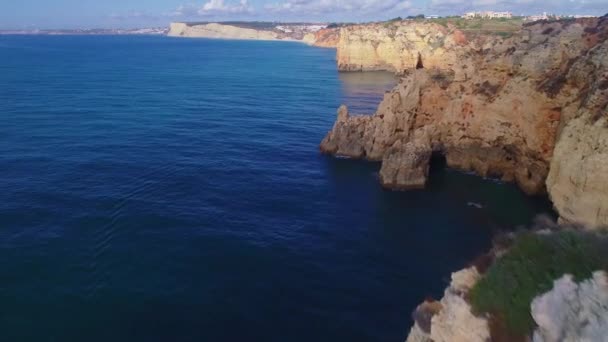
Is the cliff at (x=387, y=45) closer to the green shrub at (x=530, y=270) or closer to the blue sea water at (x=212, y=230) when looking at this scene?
the blue sea water at (x=212, y=230)

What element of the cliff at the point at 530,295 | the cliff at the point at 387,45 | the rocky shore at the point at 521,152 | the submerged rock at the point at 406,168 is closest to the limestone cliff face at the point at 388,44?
the cliff at the point at 387,45

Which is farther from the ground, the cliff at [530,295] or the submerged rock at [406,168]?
the cliff at [530,295]

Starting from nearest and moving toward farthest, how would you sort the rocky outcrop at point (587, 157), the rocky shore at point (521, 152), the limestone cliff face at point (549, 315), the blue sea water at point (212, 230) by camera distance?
1. the limestone cliff face at point (549, 315)
2. the rocky shore at point (521, 152)
3. the blue sea water at point (212, 230)
4. the rocky outcrop at point (587, 157)

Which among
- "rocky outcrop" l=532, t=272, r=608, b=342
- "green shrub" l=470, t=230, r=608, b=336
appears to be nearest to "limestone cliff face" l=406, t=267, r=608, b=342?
"rocky outcrop" l=532, t=272, r=608, b=342

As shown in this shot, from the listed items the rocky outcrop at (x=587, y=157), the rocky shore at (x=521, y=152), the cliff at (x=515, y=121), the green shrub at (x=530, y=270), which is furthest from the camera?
the cliff at (x=515, y=121)

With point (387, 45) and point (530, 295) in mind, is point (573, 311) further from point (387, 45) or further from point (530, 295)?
point (387, 45)
